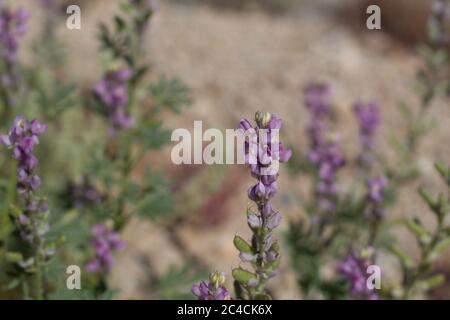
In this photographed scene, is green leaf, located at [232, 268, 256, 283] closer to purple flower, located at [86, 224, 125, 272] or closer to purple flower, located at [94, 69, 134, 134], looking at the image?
purple flower, located at [86, 224, 125, 272]

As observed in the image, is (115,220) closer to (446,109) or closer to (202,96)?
(202,96)

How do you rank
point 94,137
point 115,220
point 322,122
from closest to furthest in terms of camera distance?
point 115,220
point 322,122
point 94,137

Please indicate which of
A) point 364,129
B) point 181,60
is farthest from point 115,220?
point 181,60

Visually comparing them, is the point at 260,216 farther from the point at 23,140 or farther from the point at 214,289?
the point at 23,140

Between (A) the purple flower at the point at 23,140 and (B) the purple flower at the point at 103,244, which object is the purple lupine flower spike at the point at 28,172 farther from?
(B) the purple flower at the point at 103,244
